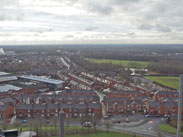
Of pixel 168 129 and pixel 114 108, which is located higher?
pixel 114 108

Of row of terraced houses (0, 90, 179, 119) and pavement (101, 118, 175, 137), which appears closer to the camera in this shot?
pavement (101, 118, 175, 137)

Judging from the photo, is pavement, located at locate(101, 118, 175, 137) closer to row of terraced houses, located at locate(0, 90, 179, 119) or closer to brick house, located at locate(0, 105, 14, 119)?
row of terraced houses, located at locate(0, 90, 179, 119)

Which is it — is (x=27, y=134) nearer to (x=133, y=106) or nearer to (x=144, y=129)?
(x=144, y=129)

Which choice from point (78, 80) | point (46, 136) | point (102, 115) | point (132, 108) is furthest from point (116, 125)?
point (78, 80)

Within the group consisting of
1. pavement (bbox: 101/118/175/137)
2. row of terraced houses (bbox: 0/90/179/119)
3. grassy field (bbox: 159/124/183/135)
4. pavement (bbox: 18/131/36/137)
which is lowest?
pavement (bbox: 101/118/175/137)

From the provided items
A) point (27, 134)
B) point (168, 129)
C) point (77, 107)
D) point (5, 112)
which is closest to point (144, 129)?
point (168, 129)

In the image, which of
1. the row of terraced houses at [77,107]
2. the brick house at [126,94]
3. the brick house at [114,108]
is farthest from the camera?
the brick house at [126,94]

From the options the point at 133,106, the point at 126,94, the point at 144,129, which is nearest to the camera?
the point at 144,129

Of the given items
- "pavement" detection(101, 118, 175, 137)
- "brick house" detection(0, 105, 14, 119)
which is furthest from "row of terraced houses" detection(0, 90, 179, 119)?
"pavement" detection(101, 118, 175, 137)

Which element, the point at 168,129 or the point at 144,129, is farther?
the point at 144,129

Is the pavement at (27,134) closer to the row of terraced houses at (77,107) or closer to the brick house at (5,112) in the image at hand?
the row of terraced houses at (77,107)

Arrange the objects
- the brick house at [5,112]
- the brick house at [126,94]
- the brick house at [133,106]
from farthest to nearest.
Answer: the brick house at [126,94]
the brick house at [133,106]
the brick house at [5,112]

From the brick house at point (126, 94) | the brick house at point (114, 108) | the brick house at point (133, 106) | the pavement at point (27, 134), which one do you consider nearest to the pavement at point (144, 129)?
the brick house at point (133, 106)
